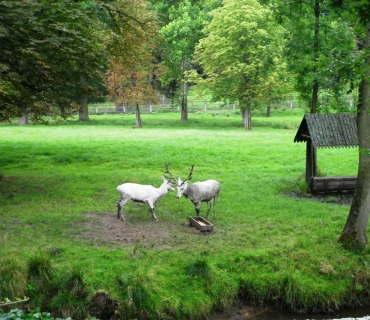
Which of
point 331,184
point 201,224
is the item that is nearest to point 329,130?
point 331,184

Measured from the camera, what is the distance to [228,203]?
58.2ft

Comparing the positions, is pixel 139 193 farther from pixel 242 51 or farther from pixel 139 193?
pixel 242 51

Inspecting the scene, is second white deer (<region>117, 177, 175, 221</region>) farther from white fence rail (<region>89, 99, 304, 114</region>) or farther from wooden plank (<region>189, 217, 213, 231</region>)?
white fence rail (<region>89, 99, 304, 114</region>)

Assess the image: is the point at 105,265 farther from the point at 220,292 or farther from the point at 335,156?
the point at 335,156

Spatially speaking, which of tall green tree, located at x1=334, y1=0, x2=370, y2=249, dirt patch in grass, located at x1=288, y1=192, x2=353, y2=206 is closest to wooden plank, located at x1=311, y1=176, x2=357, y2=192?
dirt patch in grass, located at x1=288, y1=192, x2=353, y2=206

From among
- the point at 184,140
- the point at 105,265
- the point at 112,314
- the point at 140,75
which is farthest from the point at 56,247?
the point at 140,75

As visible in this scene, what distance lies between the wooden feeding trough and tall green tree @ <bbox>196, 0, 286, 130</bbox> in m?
30.0

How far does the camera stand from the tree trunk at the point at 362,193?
13328 millimetres

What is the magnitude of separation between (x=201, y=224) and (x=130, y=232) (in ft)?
6.51

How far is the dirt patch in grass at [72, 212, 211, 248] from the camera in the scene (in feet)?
44.9

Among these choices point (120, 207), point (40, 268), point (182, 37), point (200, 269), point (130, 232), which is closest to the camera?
point (40, 268)

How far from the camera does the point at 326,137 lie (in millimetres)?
18891

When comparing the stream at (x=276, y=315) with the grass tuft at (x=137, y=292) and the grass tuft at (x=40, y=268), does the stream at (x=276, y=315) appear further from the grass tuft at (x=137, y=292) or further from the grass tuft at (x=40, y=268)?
the grass tuft at (x=40, y=268)

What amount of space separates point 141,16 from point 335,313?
17.2 metres
